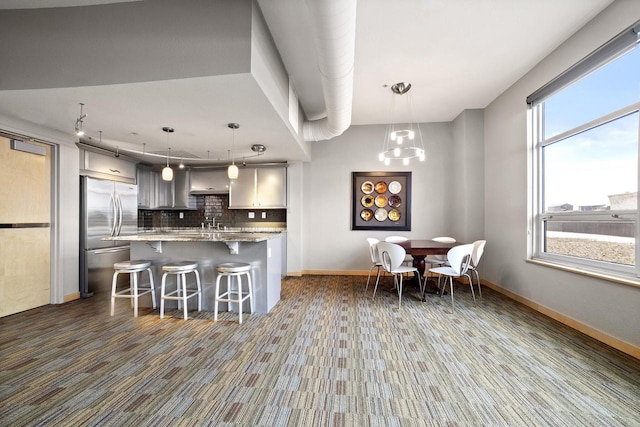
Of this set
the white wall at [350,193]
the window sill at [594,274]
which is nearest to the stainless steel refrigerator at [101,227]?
the white wall at [350,193]

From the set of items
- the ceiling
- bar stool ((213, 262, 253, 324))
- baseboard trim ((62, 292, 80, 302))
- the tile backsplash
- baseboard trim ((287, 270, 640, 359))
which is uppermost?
the ceiling

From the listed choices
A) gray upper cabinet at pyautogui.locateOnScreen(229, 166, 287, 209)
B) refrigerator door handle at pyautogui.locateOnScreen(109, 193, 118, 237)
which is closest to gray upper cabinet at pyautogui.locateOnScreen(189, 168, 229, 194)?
gray upper cabinet at pyautogui.locateOnScreen(229, 166, 287, 209)

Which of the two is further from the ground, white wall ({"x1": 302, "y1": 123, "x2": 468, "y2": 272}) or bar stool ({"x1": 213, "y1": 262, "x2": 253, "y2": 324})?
white wall ({"x1": 302, "y1": 123, "x2": 468, "y2": 272})

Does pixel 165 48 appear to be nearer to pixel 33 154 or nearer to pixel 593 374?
pixel 33 154

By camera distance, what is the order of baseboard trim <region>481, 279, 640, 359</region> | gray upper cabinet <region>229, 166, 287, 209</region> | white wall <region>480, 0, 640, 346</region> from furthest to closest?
gray upper cabinet <region>229, 166, 287, 209</region>
white wall <region>480, 0, 640, 346</region>
baseboard trim <region>481, 279, 640, 359</region>

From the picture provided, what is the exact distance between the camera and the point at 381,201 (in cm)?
588

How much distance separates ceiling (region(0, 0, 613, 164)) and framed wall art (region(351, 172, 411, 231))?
5.89 ft

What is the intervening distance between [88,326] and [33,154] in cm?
254

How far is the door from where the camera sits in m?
3.49

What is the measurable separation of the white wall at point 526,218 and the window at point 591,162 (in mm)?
158

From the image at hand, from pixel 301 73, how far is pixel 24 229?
421 centimetres

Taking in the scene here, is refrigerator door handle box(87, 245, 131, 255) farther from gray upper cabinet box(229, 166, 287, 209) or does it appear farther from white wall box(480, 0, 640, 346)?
white wall box(480, 0, 640, 346)

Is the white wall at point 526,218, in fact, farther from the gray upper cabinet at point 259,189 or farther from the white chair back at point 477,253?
the gray upper cabinet at point 259,189

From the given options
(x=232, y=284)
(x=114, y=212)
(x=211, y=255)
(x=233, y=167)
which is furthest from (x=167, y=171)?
(x=232, y=284)
